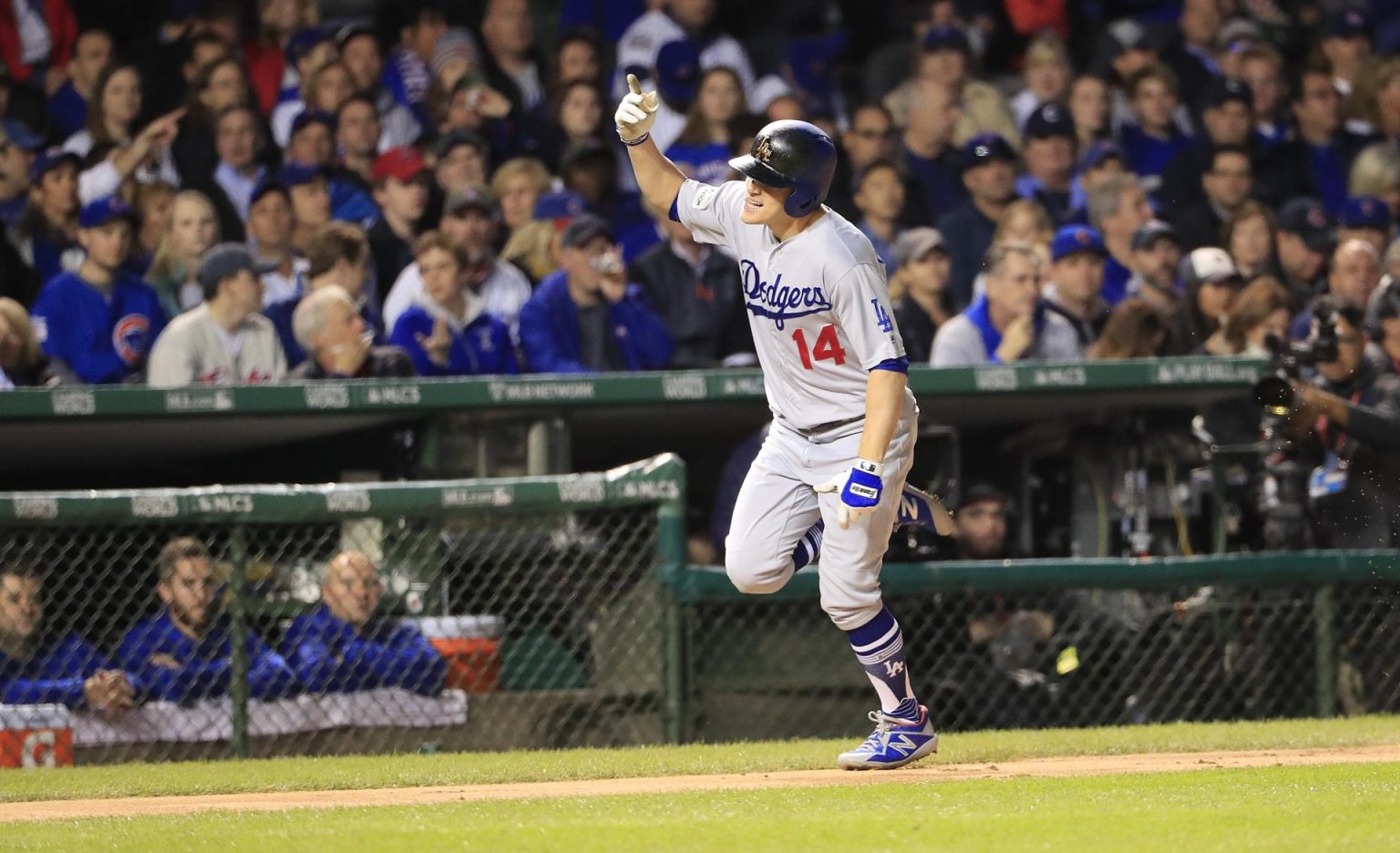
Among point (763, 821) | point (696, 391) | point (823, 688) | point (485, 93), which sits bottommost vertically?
point (823, 688)

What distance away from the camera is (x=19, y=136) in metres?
9.23

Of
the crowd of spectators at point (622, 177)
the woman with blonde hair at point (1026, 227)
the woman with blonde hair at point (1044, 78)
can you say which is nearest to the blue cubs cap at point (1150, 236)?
the crowd of spectators at point (622, 177)

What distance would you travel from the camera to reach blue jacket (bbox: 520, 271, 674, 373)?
802cm

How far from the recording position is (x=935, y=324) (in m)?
8.60

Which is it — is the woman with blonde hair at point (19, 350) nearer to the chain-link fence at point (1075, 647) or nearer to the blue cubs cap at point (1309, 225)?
the chain-link fence at point (1075, 647)

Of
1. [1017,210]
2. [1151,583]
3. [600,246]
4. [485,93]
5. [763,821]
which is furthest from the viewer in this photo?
[485,93]

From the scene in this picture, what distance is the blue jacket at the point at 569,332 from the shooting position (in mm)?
8023

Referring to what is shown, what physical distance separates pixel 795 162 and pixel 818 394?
0.65 meters

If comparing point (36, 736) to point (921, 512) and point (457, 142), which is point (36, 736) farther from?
point (457, 142)

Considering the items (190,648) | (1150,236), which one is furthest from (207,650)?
(1150,236)

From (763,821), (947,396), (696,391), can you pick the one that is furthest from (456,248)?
(763,821)

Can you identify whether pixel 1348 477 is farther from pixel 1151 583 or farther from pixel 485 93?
pixel 485 93

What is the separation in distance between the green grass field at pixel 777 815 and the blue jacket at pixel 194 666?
679 mm

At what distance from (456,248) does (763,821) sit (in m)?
4.56
